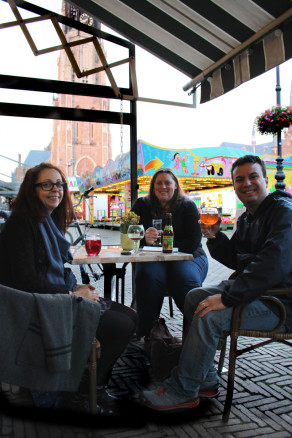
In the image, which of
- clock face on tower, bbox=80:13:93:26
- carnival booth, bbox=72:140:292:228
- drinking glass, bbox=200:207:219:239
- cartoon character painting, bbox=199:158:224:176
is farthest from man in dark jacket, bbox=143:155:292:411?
cartoon character painting, bbox=199:158:224:176

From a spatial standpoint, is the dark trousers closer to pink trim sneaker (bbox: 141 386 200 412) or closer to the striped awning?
pink trim sneaker (bbox: 141 386 200 412)

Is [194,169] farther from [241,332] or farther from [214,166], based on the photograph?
[241,332]

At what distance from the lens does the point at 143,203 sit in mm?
3199

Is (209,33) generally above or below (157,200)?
above

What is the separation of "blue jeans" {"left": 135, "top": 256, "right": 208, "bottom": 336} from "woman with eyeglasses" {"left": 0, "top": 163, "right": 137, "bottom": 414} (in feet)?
2.40

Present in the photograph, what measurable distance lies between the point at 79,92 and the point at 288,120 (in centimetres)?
508

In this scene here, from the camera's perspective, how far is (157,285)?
2680mm

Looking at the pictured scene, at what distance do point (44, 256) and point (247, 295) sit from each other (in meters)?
1.09

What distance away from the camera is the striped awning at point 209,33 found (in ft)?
8.34

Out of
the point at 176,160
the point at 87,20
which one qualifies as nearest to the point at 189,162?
the point at 176,160

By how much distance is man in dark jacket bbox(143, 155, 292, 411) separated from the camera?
5.59ft

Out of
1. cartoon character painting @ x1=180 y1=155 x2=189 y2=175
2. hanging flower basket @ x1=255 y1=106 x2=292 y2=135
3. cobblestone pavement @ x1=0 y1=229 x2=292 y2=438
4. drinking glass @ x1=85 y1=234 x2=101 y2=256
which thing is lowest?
cobblestone pavement @ x1=0 y1=229 x2=292 y2=438

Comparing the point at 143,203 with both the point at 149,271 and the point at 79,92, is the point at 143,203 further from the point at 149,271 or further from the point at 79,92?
the point at 79,92

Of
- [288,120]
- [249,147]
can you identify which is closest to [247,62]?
[288,120]
